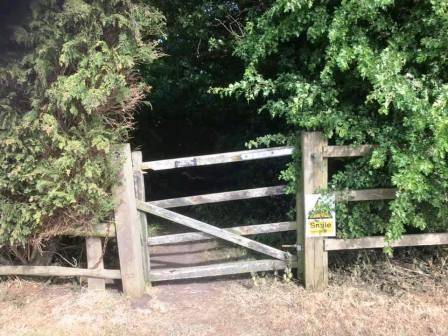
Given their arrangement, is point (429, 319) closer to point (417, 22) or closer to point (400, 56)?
point (400, 56)

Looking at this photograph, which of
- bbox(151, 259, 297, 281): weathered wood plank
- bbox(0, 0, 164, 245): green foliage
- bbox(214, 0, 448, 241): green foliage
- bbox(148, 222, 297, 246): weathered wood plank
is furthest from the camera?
bbox(151, 259, 297, 281): weathered wood plank

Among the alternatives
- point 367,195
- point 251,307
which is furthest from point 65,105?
point 367,195

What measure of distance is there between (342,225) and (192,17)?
3553mm

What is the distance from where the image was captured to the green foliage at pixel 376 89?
3.71 metres

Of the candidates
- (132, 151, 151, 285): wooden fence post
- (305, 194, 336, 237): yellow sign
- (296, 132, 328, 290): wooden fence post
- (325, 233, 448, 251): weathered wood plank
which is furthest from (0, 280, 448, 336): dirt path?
(305, 194, 336, 237): yellow sign

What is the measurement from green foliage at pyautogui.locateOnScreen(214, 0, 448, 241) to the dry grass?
537 mm

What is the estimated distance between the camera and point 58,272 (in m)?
4.56

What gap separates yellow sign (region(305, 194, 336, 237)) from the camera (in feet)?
14.1

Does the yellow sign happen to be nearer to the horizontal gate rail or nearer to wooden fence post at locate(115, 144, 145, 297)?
the horizontal gate rail

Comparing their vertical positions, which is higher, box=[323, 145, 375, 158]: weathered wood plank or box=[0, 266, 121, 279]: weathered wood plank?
box=[323, 145, 375, 158]: weathered wood plank

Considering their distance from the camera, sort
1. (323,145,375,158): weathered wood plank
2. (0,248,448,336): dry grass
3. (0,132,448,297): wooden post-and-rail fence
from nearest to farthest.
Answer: (0,248,448,336): dry grass
(323,145,375,158): weathered wood plank
(0,132,448,297): wooden post-and-rail fence

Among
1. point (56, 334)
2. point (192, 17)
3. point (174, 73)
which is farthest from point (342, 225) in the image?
point (174, 73)

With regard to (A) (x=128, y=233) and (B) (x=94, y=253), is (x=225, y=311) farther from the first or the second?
(B) (x=94, y=253)

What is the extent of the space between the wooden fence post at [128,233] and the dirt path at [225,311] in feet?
0.53
